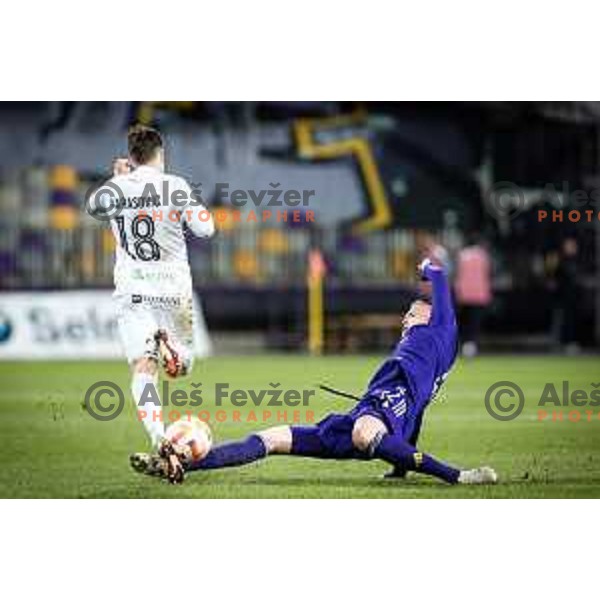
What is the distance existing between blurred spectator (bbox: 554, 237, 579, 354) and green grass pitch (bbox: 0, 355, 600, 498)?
51.7 inches

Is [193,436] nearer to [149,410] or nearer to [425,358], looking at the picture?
[149,410]

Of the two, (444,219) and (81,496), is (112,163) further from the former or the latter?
(444,219)

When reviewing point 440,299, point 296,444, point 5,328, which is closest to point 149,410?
point 296,444

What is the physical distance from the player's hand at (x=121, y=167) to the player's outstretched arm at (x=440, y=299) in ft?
4.05

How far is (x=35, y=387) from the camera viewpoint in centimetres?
835

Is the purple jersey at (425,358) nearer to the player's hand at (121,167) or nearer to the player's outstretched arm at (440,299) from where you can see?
the player's outstretched arm at (440,299)

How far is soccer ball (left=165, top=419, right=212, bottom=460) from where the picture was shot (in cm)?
745

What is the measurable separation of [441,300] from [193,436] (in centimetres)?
109

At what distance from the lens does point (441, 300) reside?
7602 millimetres

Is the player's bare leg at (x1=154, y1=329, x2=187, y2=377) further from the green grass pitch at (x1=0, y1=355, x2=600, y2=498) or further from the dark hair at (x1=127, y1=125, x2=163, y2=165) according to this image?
the dark hair at (x1=127, y1=125, x2=163, y2=165)

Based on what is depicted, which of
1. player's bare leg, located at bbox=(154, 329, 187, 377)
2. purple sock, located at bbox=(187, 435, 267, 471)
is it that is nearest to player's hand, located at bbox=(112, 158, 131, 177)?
player's bare leg, located at bbox=(154, 329, 187, 377)

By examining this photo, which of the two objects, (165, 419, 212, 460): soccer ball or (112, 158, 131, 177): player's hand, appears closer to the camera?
(165, 419, 212, 460): soccer ball

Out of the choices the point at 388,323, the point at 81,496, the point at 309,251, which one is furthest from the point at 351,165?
the point at 81,496
